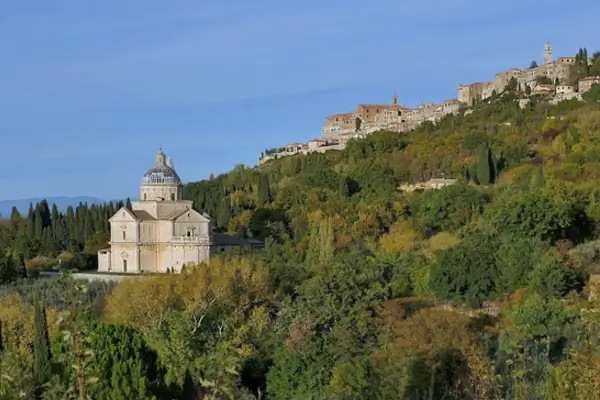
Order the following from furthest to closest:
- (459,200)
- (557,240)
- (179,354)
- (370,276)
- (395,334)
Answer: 1. (459,200)
2. (557,240)
3. (370,276)
4. (395,334)
5. (179,354)

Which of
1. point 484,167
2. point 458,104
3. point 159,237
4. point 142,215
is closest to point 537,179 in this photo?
point 484,167

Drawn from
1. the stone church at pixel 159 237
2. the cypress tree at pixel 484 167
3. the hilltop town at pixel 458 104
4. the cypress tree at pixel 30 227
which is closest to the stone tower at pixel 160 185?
the stone church at pixel 159 237

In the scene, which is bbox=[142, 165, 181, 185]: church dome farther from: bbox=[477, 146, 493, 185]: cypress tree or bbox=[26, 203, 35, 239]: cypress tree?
bbox=[477, 146, 493, 185]: cypress tree

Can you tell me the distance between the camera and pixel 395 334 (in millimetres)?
18125

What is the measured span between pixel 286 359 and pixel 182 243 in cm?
1872

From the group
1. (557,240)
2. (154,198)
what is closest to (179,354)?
(557,240)

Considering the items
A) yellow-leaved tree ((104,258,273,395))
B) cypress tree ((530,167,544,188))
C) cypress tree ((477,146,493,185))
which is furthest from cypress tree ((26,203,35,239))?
cypress tree ((530,167,544,188))

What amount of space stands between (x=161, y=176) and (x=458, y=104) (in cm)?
4411

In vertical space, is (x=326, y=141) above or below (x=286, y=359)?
above

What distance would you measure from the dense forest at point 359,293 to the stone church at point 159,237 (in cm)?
184

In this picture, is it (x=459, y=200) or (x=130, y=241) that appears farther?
(x=130, y=241)

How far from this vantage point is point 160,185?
37969mm

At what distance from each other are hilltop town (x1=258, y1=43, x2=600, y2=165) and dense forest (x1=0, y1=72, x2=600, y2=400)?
47.7 ft

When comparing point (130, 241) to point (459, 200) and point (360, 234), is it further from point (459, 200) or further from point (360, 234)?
point (459, 200)
